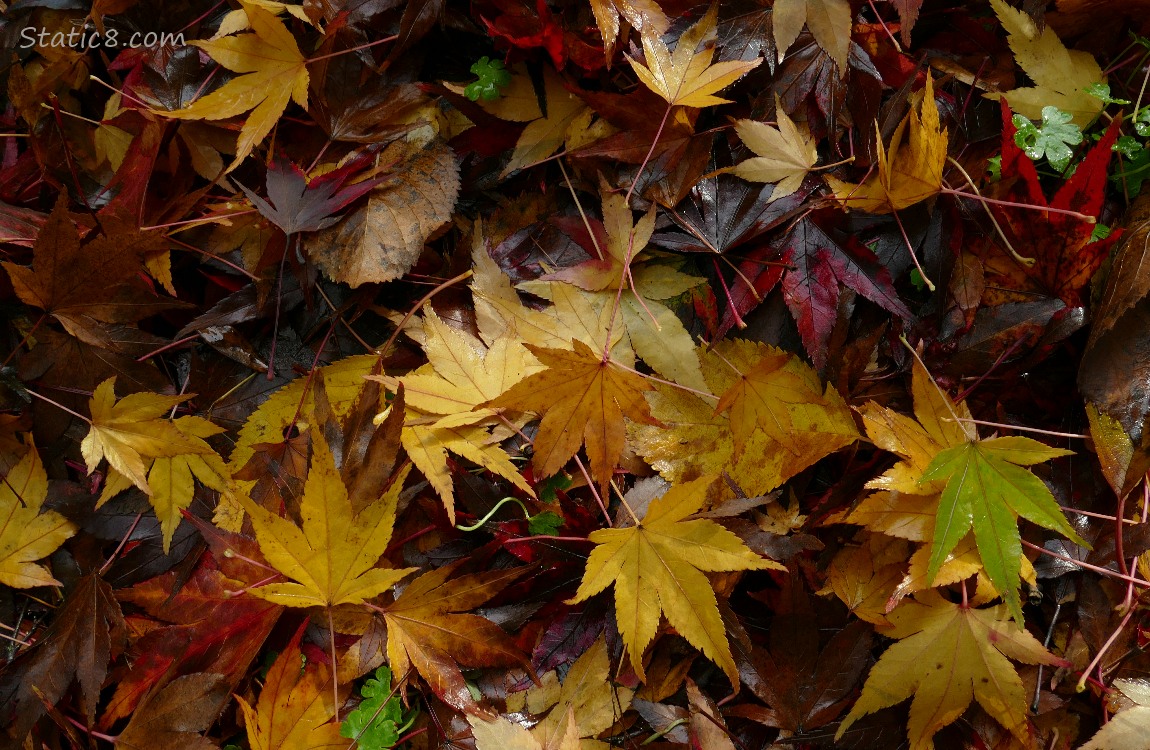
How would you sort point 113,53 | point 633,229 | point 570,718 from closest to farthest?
1. point 570,718
2. point 633,229
3. point 113,53

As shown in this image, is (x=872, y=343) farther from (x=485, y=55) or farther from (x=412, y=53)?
(x=412, y=53)

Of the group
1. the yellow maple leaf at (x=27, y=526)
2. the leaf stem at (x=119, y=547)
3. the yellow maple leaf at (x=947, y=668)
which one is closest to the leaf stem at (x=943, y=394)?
the yellow maple leaf at (x=947, y=668)

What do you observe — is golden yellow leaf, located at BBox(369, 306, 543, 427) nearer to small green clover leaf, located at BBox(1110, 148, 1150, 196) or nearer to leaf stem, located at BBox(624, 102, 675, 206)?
leaf stem, located at BBox(624, 102, 675, 206)

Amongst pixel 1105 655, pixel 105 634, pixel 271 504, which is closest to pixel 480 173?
pixel 271 504

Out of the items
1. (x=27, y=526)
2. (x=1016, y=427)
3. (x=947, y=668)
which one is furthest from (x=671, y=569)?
(x=27, y=526)

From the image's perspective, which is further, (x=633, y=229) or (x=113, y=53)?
(x=113, y=53)

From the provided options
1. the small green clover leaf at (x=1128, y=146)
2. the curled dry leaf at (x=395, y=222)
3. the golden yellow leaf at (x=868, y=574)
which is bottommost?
the golden yellow leaf at (x=868, y=574)

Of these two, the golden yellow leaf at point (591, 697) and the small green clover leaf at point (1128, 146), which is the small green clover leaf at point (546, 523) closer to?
the golden yellow leaf at point (591, 697)
